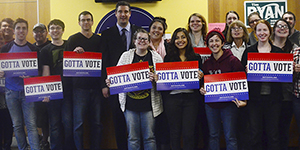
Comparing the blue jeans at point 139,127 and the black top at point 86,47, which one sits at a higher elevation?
the black top at point 86,47

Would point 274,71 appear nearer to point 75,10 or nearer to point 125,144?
point 125,144

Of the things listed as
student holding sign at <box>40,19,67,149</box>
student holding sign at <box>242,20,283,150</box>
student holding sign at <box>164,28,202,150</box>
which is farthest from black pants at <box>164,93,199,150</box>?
student holding sign at <box>40,19,67,149</box>

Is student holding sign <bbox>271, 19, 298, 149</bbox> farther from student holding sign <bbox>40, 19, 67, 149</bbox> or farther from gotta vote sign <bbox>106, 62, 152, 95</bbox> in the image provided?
student holding sign <bbox>40, 19, 67, 149</bbox>

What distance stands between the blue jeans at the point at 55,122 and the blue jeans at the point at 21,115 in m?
0.19

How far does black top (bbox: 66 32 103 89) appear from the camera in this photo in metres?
3.20

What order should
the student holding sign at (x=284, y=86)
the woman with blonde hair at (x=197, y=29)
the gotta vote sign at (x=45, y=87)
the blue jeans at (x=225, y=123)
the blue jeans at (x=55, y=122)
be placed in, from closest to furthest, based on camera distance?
the blue jeans at (x=225, y=123), the student holding sign at (x=284, y=86), the gotta vote sign at (x=45, y=87), the blue jeans at (x=55, y=122), the woman with blonde hair at (x=197, y=29)

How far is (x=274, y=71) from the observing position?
9.38ft

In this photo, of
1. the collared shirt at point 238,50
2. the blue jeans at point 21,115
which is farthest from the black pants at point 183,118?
the blue jeans at point 21,115

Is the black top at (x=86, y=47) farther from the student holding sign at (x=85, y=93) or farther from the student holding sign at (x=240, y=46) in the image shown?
the student holding sign at (x=240, y=46)

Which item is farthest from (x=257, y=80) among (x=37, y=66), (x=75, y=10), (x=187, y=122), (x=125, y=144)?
(x=75, y=10)

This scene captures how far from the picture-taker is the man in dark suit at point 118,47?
3.19 metres

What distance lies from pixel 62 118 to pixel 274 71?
8.67ft

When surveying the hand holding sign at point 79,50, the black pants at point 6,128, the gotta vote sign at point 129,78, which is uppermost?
the hand holding sign at point 79,50

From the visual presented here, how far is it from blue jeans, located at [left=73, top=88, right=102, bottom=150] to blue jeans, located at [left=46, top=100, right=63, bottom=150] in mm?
216
